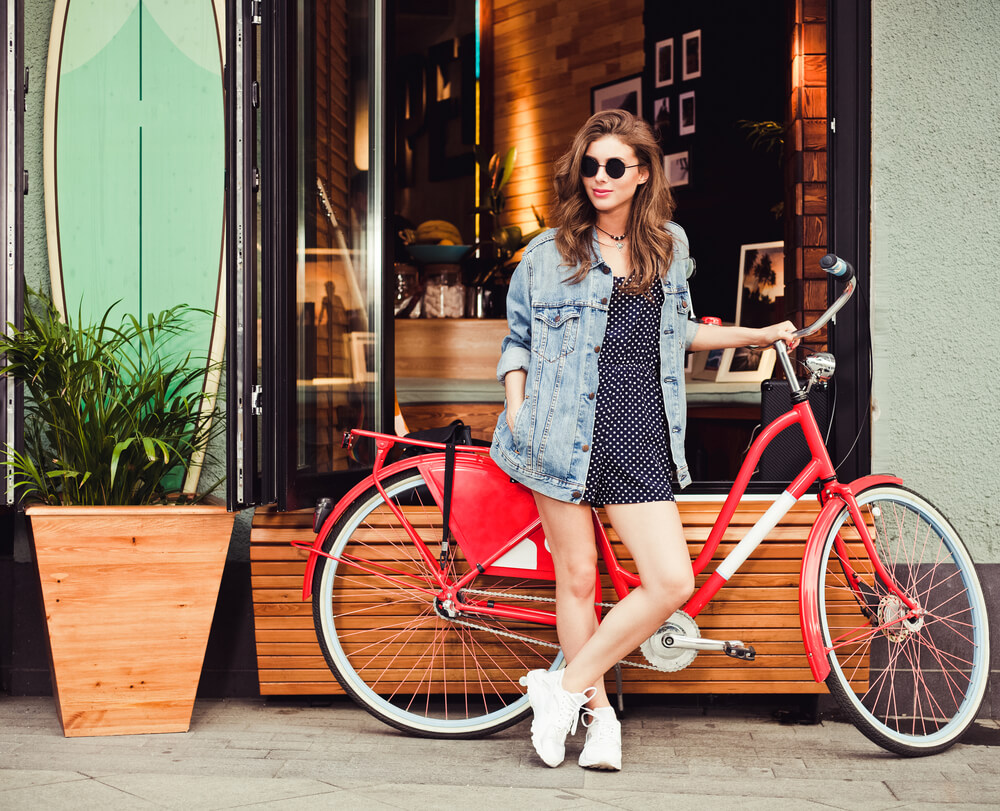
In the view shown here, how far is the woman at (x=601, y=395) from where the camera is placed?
8.05 ft

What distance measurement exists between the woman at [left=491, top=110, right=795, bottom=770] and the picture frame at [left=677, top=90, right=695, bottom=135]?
3.58 metres

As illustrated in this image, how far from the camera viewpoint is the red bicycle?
265cm

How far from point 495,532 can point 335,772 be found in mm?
738

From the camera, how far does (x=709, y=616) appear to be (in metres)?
2.91

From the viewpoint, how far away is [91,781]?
8.00 ft

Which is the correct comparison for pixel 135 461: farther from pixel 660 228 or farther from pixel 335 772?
pixel 660 228

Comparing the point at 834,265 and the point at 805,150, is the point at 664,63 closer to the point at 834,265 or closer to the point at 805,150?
the point at 805,150

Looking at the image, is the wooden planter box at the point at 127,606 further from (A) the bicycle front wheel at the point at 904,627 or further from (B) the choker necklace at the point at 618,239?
(A) the bicycle front wheel at the point at 904,627

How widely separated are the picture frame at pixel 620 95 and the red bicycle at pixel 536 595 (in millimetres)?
4016

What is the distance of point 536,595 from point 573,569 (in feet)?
1.40

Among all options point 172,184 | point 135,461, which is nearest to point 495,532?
point 135,461

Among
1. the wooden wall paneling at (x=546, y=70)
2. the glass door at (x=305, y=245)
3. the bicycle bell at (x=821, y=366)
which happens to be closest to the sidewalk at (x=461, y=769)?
the glass door at (x=305, y=245)

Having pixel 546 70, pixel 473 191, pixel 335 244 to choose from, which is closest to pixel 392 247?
pixel 335 244

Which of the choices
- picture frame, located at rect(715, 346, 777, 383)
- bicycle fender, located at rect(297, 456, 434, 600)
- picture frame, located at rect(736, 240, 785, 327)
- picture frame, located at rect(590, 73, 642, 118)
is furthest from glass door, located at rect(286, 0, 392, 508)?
picture frame, located at rect(590, 73, 642, 118)
